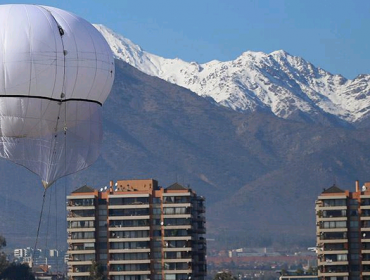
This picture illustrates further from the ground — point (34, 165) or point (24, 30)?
point (24, 30)

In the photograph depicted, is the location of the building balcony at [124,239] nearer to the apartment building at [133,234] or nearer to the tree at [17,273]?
the apartment building at [133,234]

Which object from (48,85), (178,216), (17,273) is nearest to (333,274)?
(178,216)

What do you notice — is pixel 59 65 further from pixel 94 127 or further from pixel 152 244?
pixel 152 244

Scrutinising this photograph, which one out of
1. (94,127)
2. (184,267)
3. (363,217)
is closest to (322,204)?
(363,217)

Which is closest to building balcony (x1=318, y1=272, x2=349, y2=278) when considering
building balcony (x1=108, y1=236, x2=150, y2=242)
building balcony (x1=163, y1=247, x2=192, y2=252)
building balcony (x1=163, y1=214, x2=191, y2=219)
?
building balcony (x1=163, y1=247, x2=192, y2=252)

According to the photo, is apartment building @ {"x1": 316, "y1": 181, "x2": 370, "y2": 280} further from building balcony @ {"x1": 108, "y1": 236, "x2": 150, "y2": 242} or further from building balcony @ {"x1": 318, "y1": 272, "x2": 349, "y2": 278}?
building balcony @ {"x1": 108, "y1": 236, "x2": 150, "y2": 242}

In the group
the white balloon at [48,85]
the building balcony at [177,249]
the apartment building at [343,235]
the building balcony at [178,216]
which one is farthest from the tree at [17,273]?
the white balloon at [48,85]

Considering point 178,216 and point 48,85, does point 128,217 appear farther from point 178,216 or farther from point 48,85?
point 48,85

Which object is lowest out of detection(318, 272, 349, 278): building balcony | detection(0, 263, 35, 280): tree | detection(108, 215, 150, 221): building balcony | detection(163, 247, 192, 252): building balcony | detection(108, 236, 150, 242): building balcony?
detection(318, 272, 349, 278): building balcony
